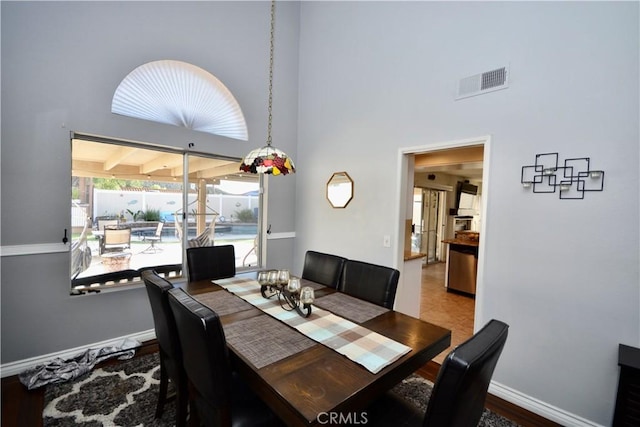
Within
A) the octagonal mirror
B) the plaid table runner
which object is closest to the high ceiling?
the octagonal mirror

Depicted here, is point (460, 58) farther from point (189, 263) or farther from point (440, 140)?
point (189, 263)

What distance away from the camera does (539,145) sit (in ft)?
6.73

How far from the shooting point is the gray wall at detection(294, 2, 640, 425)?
177 cm

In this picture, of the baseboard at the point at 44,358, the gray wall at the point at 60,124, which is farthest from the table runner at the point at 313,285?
the baseboard at the point at 44,358

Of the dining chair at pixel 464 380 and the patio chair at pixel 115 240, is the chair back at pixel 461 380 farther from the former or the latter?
the patio chair at pixel 115 240

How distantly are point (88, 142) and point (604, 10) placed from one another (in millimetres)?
4218

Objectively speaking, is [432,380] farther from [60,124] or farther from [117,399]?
[60,124]

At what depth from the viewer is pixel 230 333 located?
145 cm

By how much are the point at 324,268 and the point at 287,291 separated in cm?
62

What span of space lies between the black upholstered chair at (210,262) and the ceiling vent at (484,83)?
2.67 m

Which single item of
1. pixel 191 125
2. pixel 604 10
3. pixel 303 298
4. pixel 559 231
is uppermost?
pixel 604 10

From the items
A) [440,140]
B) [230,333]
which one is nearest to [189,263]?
[230,333]

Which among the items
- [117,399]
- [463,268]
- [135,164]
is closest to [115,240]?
[135,164]

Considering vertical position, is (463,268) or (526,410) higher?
(463,268)
